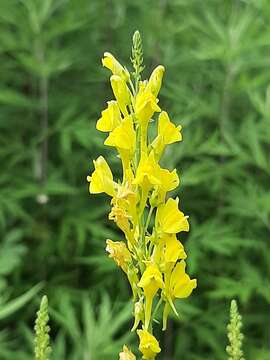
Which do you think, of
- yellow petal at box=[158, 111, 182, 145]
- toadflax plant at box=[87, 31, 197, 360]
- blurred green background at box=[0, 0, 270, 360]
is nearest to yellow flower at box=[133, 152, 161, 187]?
toadflax plant at box=[87, 31, 197, 360]

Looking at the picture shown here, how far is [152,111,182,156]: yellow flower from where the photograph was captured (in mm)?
1894

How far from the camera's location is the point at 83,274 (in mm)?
4984

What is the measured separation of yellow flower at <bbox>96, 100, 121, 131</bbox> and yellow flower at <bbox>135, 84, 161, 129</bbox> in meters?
0.06

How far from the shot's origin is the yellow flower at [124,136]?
183 centimetres

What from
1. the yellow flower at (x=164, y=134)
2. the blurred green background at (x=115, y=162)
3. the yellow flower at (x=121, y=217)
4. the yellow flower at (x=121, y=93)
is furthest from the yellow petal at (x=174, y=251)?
the blurred green background at (x=115, y=162)

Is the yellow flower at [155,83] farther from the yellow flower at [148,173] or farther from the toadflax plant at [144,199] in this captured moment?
the yellow flower at [148,173]

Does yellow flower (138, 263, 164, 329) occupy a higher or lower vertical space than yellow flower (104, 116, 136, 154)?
lower

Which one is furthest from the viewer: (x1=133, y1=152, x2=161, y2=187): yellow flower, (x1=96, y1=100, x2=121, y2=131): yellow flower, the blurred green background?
the blurred green background

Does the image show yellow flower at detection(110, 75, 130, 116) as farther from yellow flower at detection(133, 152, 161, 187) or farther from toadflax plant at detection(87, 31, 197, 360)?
yellow flower at detection(133, 152, 161, 187)

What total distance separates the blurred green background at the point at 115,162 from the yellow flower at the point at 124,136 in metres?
2.26

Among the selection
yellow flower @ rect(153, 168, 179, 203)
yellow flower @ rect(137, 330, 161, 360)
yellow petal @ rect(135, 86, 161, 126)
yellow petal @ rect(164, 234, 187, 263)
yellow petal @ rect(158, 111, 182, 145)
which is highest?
yellow petal @ rect(135, 86, 161, 126)

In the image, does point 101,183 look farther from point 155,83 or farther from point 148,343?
point 148,343

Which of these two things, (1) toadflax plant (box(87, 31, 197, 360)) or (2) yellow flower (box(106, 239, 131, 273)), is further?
(2) yellow flower (box(106, 239, 131, 273))

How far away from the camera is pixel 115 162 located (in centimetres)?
456
